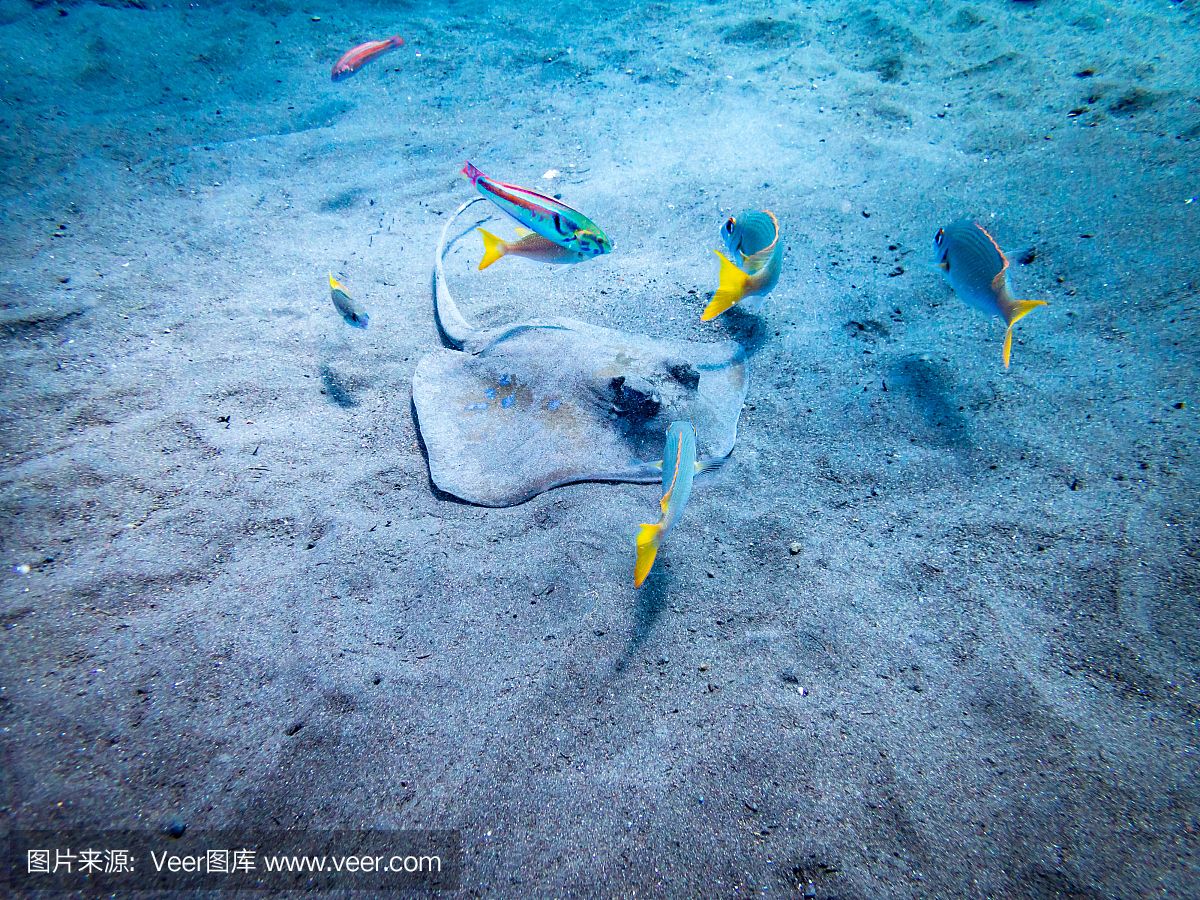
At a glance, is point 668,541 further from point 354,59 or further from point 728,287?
point 354,59

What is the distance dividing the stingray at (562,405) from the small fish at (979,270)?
1.49 metres

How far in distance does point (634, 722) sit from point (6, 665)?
284 centimetres

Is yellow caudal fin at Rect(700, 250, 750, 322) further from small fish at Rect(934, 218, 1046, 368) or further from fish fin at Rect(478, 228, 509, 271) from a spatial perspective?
fish fin at Rect(478, 228, 509, 271)

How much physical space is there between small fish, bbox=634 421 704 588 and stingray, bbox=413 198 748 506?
810mm

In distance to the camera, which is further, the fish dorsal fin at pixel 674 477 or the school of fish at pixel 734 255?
the school of fish at pixel 734 255

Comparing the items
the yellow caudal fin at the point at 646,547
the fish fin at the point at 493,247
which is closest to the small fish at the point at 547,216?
the fish fin at the point at 493,247

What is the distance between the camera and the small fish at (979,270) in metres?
2.93

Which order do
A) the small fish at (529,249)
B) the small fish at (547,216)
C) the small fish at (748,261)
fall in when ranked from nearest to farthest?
the small fish at (547,216) → the small fish at (529,249) → the small fish at (748,261)

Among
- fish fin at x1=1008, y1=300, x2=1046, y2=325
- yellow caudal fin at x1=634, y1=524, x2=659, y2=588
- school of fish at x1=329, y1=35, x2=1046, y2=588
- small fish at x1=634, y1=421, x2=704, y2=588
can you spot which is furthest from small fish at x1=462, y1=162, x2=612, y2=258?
fish fin at x1=1008, y1=300, x2=1046, y2=325

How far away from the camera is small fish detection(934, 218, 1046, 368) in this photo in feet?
9.62

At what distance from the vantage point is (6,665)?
86.2 inches

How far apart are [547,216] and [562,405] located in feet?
4.11

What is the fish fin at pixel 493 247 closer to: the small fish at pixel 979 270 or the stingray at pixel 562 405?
the stingray at pixel 562 405

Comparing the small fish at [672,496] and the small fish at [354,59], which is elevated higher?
the small fish at [354,59]
